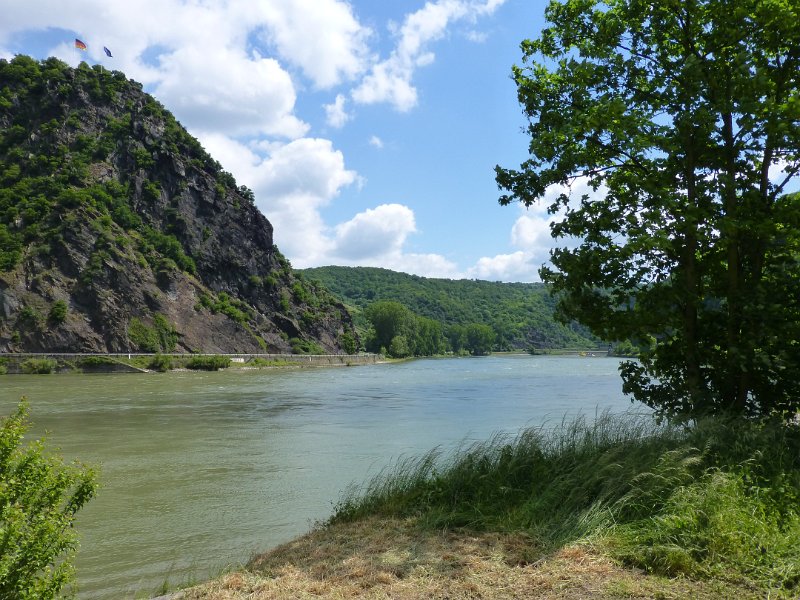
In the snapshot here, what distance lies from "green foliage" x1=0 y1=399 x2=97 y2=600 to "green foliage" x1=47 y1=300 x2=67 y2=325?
8018cm

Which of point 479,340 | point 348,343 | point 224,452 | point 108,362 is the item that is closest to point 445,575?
point 224,452

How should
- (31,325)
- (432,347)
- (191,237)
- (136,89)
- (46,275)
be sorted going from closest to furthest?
(31,325), (46,275), (191,237), (136,89), (432,347)

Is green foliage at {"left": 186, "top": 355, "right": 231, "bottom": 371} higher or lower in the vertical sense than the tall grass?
lower

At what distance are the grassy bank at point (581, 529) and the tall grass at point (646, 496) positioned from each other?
0.05 ft

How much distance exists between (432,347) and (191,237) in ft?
219

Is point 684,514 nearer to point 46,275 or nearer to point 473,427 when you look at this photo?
point 473,427

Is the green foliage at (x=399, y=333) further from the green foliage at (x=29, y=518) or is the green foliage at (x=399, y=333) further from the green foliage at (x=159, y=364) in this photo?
the green foliage at (x=29, y=518)

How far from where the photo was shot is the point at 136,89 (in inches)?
4653

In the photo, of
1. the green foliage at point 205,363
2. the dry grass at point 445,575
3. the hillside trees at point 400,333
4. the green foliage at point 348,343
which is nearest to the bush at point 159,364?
the green foliage at point 205,363

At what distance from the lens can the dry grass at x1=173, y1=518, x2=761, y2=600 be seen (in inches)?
183

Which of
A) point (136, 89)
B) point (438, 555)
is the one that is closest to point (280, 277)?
point (136, 89)

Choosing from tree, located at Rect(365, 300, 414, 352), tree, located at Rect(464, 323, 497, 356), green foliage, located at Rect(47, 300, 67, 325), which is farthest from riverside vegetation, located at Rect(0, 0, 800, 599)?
tree, located at Rect(464, 323, 497, 356)

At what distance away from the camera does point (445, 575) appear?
5043 millimetres

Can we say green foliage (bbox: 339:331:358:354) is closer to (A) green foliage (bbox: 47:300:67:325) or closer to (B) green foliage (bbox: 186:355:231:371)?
(B) green foliage (bbox: 186:355:231:371)
